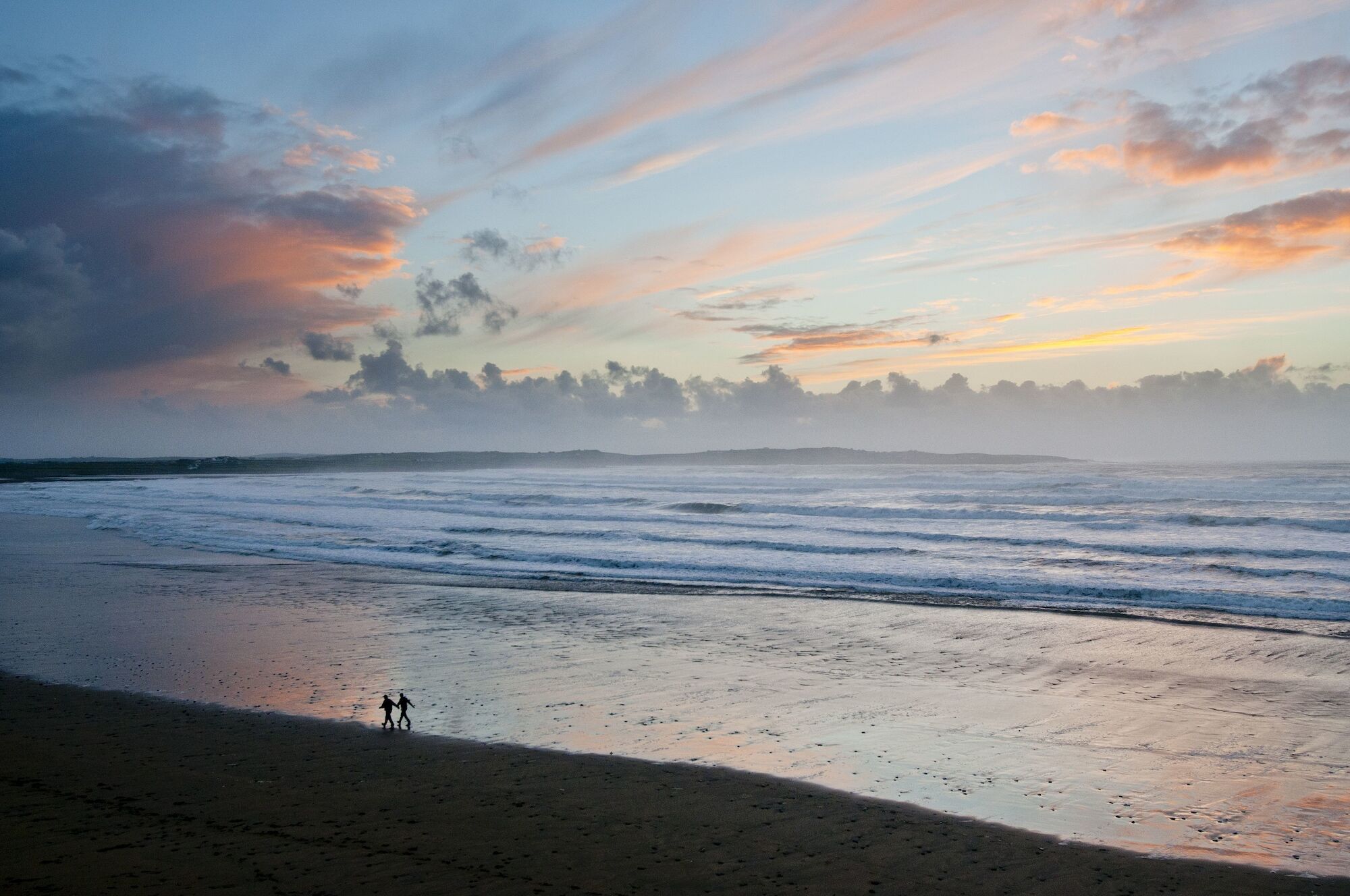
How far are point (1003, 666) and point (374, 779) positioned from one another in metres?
11.1

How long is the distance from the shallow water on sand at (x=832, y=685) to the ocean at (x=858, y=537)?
12.3ft

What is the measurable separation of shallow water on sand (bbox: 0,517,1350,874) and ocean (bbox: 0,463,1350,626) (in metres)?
3.75

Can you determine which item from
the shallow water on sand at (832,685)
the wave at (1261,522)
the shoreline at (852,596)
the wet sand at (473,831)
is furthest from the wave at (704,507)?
the wet sand at (473,831)

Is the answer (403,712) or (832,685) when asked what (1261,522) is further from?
(403,712)

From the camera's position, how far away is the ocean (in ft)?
80.9

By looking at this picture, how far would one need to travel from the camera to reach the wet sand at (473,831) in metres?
7.06

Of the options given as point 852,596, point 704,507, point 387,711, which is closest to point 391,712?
point 387,711

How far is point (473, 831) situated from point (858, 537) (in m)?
30.0

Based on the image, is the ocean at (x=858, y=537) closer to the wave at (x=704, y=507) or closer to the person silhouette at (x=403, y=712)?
the wave at (x=704, y=507)

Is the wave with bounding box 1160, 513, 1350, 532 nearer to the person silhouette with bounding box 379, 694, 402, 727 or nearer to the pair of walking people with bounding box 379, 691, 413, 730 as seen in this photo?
the pair of walking people with bounding box 379, 691, 413, 730

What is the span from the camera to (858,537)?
119ft

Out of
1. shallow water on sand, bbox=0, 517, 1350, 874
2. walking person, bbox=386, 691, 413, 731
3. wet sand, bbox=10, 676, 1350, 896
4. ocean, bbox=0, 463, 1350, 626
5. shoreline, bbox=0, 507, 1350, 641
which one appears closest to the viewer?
wet sand, bbox=10, 676, 1350, 896

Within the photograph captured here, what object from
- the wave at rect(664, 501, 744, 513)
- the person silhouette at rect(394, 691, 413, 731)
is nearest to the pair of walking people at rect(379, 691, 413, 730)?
the person silhouette at rect(394, 691, 413, 731)

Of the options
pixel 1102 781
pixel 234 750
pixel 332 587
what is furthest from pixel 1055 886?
pixel 332 587
